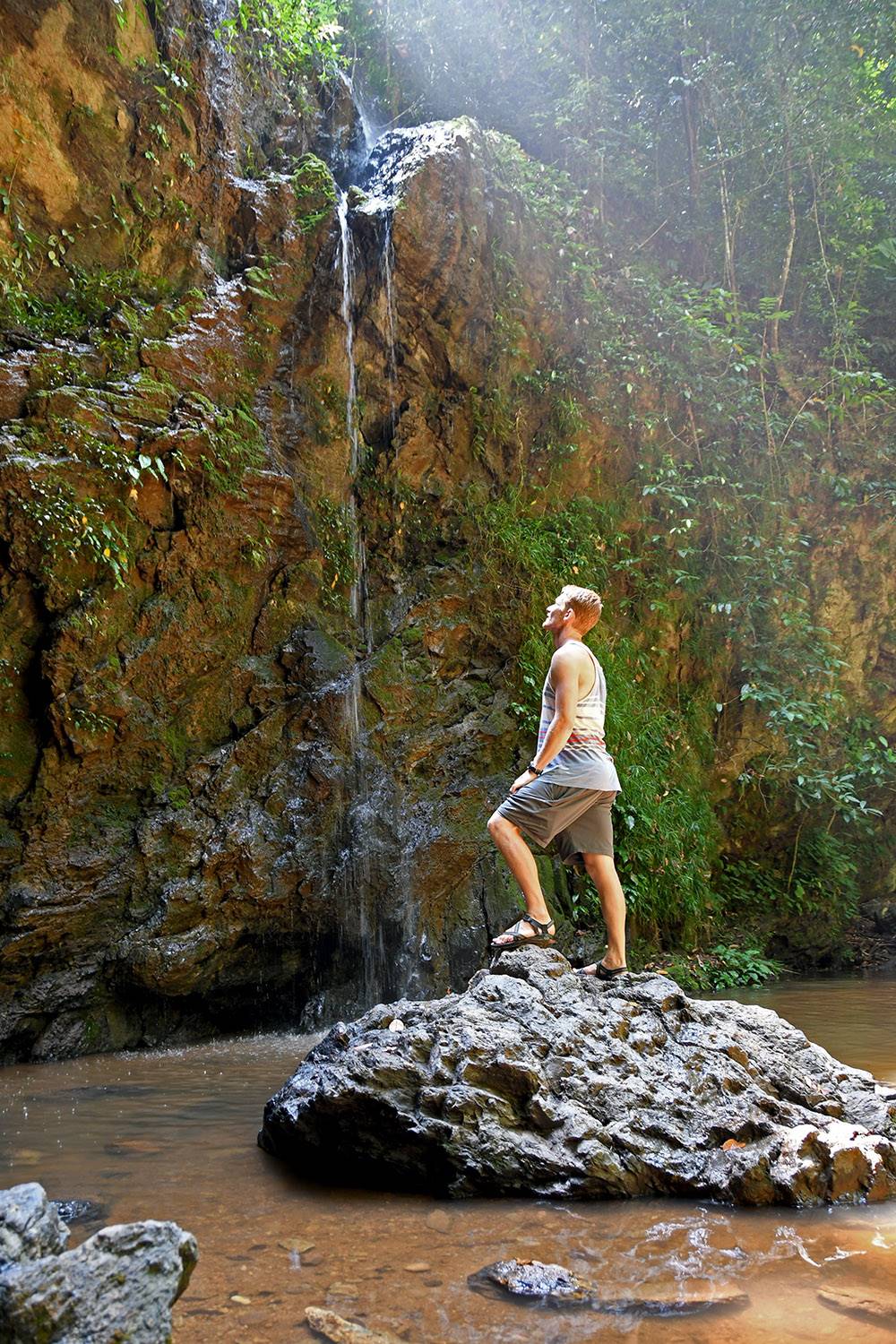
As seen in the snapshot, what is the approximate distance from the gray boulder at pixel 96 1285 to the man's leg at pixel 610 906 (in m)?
2.87

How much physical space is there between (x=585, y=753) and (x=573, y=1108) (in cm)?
176

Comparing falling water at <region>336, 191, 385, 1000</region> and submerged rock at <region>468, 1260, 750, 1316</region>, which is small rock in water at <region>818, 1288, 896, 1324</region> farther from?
falling water at <region>336, 191, 385, 1000</region>

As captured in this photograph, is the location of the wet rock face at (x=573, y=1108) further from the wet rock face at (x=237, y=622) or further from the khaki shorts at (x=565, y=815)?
the wet rock face at (x=237, y=622)

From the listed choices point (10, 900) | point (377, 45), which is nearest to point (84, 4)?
point (377, 45)

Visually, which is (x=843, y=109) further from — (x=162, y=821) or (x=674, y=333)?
(x=162, y=821)

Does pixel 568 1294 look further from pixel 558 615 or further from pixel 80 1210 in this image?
pixel 558 615

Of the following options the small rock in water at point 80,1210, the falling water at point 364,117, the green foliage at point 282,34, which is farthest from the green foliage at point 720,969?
the green foliage at point 282,34

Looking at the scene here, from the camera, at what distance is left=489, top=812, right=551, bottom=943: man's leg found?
443 centimetres

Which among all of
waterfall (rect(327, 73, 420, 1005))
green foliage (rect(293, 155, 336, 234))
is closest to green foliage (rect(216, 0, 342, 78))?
green foliage (rect(293, 155, 336, 234))

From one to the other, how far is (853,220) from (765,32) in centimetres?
278

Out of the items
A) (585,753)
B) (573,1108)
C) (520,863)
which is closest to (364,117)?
(585,753)

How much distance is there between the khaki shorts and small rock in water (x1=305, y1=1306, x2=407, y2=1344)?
260 cm

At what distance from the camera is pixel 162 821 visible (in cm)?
641

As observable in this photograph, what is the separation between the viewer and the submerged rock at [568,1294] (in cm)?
207
